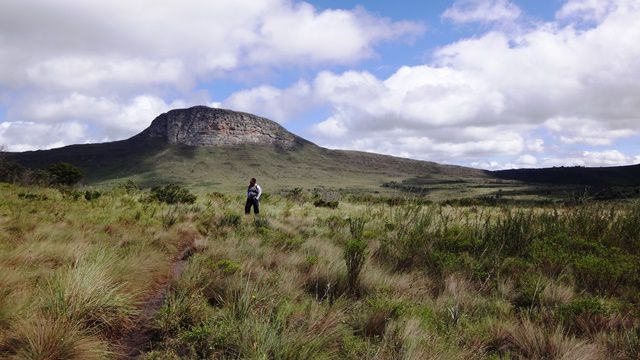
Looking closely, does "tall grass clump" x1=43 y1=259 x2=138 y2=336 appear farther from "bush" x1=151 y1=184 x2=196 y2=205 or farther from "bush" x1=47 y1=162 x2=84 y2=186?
"bush" x1=47 y1=162 x2=84 y2=186

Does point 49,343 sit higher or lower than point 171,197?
lower

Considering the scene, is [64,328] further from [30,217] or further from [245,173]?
[245,173]

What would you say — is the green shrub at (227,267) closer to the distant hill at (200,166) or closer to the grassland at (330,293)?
the grassland at (330,293)

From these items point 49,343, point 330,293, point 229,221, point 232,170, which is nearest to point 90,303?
point 49,343

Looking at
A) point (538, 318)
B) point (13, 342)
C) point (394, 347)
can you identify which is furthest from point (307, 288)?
point (13, 342)

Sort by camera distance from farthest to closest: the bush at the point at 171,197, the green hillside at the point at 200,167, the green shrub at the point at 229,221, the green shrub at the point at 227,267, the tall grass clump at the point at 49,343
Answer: the green hillside at the point at 200,167 → the bush at the point at 171,197 → the green shrub at the point at 229,221 → the green shrub at the point at 227,267 → the tall grass clump at the point at 49,343

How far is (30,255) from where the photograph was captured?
6.29 metres

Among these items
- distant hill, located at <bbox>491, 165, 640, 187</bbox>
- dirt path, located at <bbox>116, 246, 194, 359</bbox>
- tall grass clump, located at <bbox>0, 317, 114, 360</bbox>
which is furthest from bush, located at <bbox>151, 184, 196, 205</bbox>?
distant hill, located at <bbox>491, 165, 640, 187</bbox>

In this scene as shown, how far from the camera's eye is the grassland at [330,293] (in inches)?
159

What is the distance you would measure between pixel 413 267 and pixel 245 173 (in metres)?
159

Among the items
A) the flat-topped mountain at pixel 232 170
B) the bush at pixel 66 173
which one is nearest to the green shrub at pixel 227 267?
the bush at pixel 66 173

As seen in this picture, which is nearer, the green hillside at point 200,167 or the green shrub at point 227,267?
the green shrub at point 227,267

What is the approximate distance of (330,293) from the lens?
6066 mm

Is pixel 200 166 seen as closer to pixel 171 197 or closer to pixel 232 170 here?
pixel 232 170
